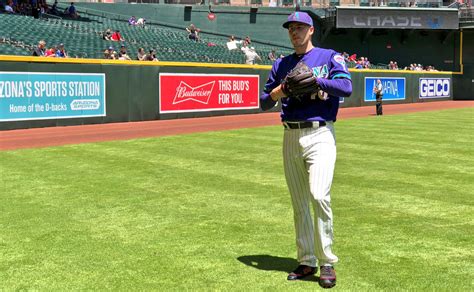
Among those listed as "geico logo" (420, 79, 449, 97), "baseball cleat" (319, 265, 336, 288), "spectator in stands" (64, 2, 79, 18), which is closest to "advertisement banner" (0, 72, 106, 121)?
"baseball cleat" (319, 265, 336, 288)

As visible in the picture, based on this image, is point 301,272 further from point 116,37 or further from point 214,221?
point 116,37

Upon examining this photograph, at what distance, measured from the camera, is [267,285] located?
400 cm

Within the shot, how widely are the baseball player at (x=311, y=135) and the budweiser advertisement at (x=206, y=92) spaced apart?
15.9 m

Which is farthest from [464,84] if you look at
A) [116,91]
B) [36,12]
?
[116,91]

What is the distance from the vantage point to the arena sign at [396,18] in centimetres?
4112

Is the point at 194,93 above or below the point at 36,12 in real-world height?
below

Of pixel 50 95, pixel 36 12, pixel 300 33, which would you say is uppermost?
pixel 36 12

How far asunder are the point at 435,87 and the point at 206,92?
21.9 m

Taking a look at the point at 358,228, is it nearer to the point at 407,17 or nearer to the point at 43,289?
the point at 43,289

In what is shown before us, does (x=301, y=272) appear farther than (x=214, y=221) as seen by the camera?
No

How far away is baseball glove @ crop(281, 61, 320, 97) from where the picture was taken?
Result: 149 inches

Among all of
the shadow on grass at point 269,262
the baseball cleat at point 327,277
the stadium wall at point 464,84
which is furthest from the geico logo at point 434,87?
the baseball cleat at point 327,277

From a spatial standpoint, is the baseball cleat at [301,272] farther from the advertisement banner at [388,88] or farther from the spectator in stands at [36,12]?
the spectator in stands at [36,12]

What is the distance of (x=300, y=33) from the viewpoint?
4.01m
